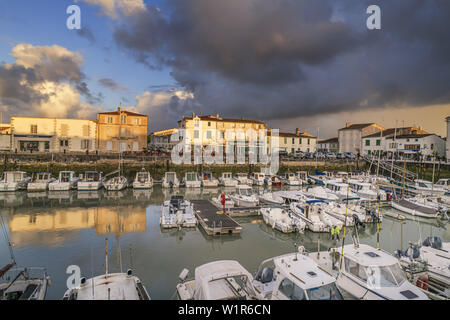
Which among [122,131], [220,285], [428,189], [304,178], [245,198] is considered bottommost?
[220,285]

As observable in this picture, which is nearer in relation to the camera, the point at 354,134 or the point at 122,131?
the point at 122,131

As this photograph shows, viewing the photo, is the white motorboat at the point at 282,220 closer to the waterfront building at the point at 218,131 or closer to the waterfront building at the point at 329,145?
the waterfront building at the point at 218,131

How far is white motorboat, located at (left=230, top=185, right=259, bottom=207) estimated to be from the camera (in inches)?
851

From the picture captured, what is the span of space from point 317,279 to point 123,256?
9591 millimetres

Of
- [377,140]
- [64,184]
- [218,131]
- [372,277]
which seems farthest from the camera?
[218,131]

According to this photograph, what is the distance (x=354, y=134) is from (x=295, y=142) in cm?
1386

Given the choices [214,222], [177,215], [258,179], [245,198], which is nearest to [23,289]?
[214,222]

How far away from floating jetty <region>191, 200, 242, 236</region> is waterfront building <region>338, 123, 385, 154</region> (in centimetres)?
5180

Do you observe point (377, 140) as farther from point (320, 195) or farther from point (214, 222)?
point (214, 222)

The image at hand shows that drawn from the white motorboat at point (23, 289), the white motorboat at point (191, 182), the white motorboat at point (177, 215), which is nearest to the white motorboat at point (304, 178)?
the white motorboat at point (191, 182)

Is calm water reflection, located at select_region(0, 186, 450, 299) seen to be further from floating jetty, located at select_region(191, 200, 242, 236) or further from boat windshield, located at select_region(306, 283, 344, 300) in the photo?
boat windshield, located at select_region(306, 283, 344, 300)

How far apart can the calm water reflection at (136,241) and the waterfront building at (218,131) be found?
104 ft

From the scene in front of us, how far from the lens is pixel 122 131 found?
49.3 m
